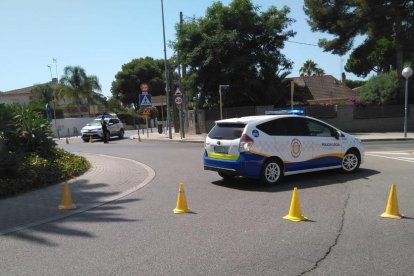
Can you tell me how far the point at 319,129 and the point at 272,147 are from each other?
1.69 meters

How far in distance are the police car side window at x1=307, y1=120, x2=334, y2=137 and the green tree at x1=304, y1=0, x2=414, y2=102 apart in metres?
19.9

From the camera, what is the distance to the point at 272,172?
34.3 feet

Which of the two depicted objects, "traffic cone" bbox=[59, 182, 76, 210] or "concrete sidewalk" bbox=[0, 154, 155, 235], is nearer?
"concrete sidewalk" bbox=[0, 154, 155, 235]

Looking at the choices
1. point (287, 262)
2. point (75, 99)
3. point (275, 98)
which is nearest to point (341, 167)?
point (287, 262)

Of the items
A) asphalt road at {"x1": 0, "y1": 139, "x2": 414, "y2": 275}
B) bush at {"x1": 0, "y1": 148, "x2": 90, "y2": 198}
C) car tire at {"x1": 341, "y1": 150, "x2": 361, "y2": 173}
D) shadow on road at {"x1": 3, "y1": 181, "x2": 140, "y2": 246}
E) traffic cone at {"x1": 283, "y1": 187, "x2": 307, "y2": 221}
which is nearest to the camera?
asphalt road at {"x1": 0, "y1": 139, "x2": 414, "y2": 275}

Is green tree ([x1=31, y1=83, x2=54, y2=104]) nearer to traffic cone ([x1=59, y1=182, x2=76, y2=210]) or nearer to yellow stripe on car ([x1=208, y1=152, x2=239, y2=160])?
yellow stripe on car ([x1=208, y1=152, x2=239, y2=160])

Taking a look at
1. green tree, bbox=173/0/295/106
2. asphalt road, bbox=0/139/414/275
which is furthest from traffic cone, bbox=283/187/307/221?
green tree, bbox=173/0/295/106

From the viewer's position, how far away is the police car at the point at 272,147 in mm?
10188

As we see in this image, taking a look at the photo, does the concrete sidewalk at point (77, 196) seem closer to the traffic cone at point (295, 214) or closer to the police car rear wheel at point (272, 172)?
the police car rear wheel at point (272, 172)

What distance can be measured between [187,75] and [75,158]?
17758 mm

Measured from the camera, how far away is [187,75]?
103ft

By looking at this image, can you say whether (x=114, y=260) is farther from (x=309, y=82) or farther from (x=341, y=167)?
(x=309, y=82)

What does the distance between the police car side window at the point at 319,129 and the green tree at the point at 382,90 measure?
21.8 metres

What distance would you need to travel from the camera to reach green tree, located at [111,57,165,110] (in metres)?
72.6
